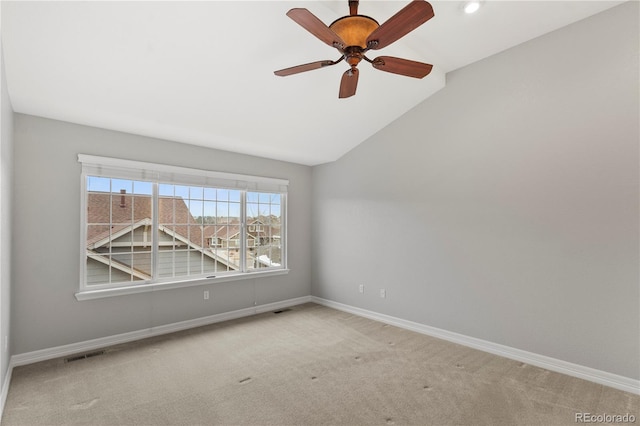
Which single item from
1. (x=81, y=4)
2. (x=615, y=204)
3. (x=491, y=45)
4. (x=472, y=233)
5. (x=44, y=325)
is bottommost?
(x=44, y=325)

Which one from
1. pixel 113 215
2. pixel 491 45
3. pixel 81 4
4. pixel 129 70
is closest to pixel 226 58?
pixel 129 70

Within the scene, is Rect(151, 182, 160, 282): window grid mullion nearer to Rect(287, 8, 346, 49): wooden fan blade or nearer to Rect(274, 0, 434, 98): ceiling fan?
Rect(274, 0, 434, 98): ceiling fan

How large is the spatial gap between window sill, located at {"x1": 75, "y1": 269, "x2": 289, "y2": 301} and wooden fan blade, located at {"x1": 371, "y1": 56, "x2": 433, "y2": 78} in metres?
3.38

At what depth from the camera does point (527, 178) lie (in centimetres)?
311

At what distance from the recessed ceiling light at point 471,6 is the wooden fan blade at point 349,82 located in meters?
1.17

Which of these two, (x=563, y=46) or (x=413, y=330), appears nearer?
(x=563, y=46)

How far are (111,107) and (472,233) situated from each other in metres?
3.96

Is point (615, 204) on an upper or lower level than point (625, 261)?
upper

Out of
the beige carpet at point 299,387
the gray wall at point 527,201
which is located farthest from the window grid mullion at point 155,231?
the gray wall at point 527,201

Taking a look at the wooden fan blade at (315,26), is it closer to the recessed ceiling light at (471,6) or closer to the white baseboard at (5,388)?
the recessed ceiling light at (471,6)

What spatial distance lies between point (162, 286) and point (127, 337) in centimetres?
64

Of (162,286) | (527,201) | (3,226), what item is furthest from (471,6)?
(162,286)

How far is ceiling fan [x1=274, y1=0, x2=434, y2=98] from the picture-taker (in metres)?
1.70

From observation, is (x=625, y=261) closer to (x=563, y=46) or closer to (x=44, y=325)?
(x=563, y=46)
